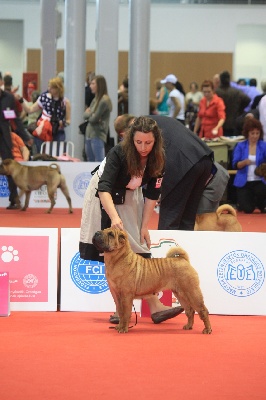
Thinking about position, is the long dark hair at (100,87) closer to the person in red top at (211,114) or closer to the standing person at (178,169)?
the person in red top at (211,114)

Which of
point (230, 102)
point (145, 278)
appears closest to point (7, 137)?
point (230, 102)

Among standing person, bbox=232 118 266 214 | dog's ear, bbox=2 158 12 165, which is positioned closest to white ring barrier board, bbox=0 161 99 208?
dog's ear, bbox=2 158 12 165

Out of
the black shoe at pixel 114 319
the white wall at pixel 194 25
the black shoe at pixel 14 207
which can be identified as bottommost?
the black shoe at pixel 14 207

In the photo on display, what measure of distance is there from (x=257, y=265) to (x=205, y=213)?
4.53 feet

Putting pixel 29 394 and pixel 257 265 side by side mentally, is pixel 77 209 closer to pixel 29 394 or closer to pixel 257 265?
pixel 257 265

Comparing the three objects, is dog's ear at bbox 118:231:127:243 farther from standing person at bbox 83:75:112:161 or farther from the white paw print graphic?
standing person at bbox 83:75:112:161

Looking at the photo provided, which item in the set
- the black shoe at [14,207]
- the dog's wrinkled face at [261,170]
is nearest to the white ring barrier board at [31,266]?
the black shoe at [14,207]

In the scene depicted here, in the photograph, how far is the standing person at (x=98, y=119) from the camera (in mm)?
12680

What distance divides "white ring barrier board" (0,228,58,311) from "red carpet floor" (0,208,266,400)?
12cm

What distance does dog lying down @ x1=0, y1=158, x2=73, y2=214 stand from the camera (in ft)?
37.4

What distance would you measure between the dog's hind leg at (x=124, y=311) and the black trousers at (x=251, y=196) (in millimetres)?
7203

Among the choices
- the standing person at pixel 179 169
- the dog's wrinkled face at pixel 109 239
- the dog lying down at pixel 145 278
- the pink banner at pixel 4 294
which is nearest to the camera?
the dog's wrinkled face at pixel 109 239

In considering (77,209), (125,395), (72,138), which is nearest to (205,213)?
(125,395)

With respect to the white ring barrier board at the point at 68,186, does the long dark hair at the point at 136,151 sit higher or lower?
higher
